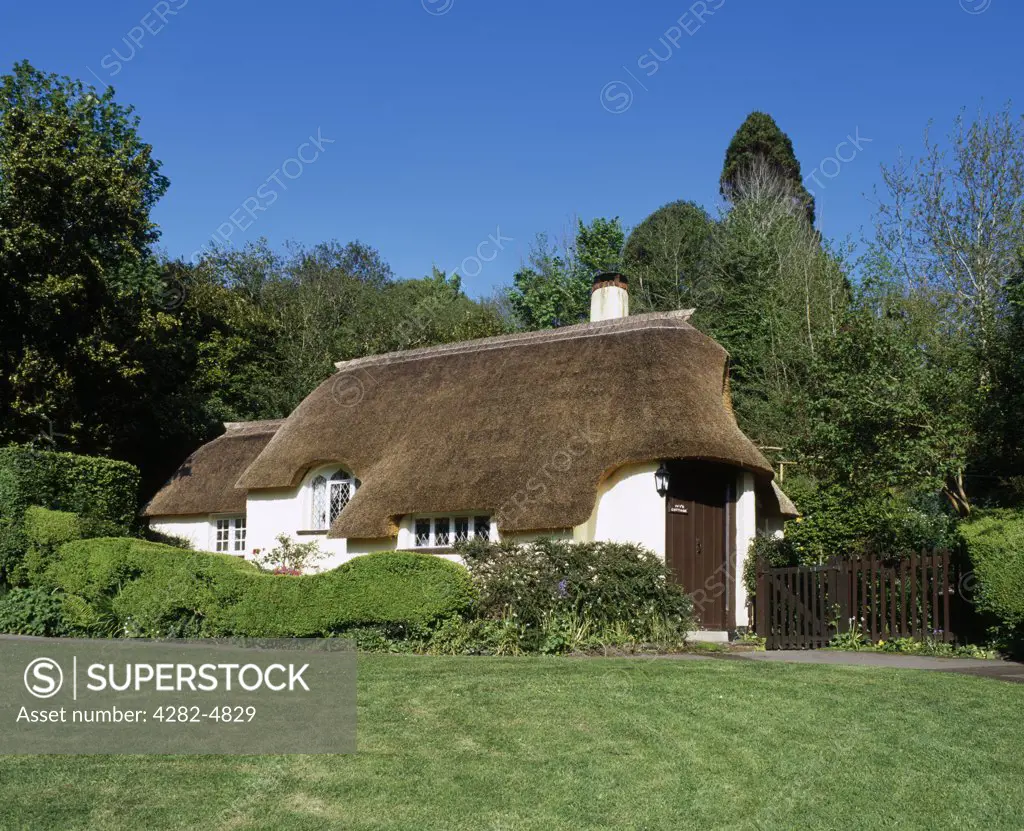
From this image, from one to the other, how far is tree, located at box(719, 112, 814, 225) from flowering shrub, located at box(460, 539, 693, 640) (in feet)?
115

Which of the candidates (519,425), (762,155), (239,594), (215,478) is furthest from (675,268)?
(239,594)

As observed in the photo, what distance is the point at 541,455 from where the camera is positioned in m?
16.9

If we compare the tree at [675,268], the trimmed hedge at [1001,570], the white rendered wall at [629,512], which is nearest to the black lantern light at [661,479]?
the white rendered wall at [629,512]

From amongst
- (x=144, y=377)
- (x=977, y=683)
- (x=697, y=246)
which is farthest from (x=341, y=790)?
(x=697, y=246)

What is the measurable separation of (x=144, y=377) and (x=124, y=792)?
20622mm

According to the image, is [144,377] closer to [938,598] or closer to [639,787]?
[938,598]

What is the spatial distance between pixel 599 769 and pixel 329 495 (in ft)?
46.9

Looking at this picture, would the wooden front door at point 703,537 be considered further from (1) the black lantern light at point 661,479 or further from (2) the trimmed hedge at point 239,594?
(2) the trimmed hedge at point 239,594

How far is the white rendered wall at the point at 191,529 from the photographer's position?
24516mm

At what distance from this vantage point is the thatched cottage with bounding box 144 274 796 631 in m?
16.3

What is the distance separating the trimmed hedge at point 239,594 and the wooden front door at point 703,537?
4.26 meters

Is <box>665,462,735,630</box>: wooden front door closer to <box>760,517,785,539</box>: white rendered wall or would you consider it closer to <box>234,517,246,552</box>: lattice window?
<box>760,517,785,539</box>: white rendered wall

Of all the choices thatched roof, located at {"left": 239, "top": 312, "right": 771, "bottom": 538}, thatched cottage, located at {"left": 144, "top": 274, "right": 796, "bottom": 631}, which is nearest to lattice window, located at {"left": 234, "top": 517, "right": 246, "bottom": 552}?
thatched cottage, located at {"left": 144, "top": 274, "right": 796, "bottom": 631}

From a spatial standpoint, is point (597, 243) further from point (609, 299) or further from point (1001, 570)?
point (1001, 570)
